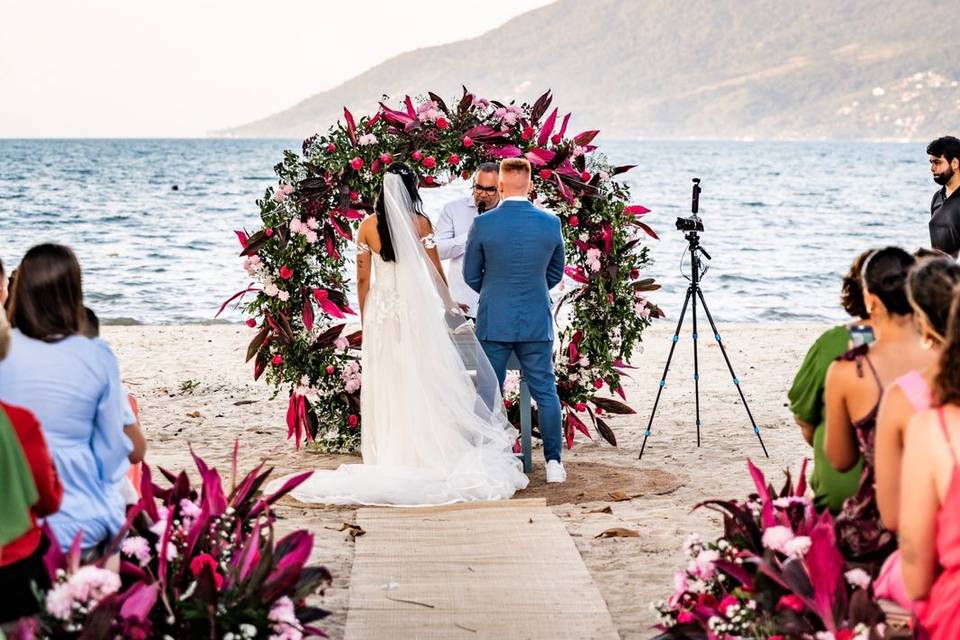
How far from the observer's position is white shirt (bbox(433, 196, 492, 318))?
9031mm

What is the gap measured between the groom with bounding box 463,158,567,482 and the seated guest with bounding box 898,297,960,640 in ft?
14.8

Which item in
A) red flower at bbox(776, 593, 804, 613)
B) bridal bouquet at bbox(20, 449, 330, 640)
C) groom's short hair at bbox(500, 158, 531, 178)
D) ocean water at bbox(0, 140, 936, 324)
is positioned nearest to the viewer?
bridal bouquet at bbox(20, 449, 330, 640)

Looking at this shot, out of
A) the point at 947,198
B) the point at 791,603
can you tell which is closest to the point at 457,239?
the point at 947,198

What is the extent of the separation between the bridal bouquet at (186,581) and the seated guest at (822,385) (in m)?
1.76

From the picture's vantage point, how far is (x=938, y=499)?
3.12 m

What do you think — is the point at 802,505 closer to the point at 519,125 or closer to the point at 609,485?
the point at 609,485

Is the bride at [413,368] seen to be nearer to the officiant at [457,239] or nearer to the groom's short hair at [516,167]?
the groom's short hair at [516,167]

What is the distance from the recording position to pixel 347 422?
8875 mm

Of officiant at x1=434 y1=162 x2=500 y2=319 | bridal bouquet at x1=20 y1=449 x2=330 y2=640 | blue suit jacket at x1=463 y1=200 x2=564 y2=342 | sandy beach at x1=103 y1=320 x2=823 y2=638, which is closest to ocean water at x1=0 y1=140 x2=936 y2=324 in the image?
sandy beach at x1=103 y1=320 x2=823 y2=638

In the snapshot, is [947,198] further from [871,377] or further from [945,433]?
[945,433]

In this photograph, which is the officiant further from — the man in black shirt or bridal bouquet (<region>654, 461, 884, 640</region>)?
bridal bouquet (<region>654, 461, 884, 640</region>)

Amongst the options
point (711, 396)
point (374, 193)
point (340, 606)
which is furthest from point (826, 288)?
point (340, 606)

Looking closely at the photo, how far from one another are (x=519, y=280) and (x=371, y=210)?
1.61 metres

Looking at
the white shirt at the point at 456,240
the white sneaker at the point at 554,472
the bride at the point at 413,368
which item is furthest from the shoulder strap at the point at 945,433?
the white shirt at the point at 456,240
